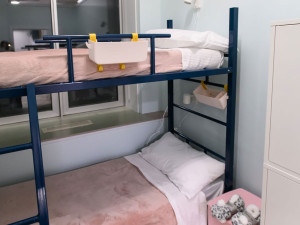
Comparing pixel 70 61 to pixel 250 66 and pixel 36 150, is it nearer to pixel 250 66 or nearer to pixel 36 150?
pixel 36 150

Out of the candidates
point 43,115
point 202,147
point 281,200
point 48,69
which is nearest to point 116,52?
point 48,69

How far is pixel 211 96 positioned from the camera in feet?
7.94

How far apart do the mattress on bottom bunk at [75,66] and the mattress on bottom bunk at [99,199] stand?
2.95 feet

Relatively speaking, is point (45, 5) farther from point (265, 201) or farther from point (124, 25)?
point (265, 201)

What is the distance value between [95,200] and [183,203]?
618mm

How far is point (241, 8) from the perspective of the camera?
2.09 metres

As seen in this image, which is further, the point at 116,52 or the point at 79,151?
the point at 79,151

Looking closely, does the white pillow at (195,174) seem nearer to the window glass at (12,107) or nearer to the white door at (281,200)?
the white door at (281,200)

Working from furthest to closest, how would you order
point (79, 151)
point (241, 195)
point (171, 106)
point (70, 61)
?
1. point (171, 106)
2. point (79, 151)
3. point (241, 195)
4. point (70, 61)

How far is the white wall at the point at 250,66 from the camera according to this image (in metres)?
1.94

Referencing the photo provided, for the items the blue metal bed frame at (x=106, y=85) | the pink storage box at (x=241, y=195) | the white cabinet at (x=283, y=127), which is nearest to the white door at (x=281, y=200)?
the white cabinet at (x=283, y=127)

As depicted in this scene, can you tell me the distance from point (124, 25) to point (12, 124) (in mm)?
1473

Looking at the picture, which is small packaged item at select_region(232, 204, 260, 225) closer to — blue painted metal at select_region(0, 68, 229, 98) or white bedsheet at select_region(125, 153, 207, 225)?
white bedsheet at select_region(125, 153, 207, 225)

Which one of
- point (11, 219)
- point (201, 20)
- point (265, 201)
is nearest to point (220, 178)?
point (265, 201)
